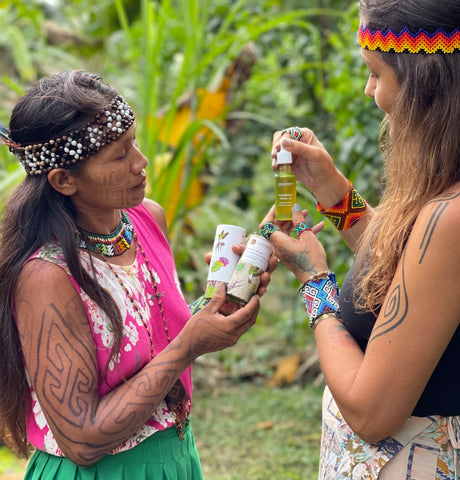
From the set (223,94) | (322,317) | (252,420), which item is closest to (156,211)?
(322,317)

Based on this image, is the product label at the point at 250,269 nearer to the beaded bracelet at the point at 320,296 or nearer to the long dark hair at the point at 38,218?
the beaded bracelet at the point at 320,296

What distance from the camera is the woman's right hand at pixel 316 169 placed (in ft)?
6.26

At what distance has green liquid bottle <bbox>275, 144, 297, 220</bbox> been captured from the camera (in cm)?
182

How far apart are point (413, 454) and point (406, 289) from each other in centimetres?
43

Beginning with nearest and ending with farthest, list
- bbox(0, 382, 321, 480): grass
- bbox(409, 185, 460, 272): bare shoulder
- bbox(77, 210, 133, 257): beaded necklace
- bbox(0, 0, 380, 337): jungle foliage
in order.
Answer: bbox(409, 185, 460, 272): bare shoulder → bbox(77, 210, 133, 257): beaded necklace → bbox(0, 382, 321, 480): grass → bbox(0, 0, 380, 337): jungle foliage

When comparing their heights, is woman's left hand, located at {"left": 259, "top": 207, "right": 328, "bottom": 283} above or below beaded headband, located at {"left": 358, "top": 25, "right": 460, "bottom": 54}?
below

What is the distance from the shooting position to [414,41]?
1400 mm

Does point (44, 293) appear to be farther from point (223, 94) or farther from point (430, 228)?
point (223, 94)

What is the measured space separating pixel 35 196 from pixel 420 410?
1.12 m

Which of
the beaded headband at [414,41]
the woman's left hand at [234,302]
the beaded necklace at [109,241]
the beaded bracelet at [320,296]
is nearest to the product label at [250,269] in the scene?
the woman's left hand at [234,302]

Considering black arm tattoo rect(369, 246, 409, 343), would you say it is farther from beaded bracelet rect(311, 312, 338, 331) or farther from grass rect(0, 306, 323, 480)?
grass rect(0, 306, 323, 480)

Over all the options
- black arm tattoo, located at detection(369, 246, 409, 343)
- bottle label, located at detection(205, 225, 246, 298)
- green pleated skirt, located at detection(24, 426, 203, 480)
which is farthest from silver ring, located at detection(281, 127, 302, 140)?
green pleated skirt, located at detection(24, 426, 203, 480)

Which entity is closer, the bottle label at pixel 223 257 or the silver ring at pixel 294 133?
the bottle label at pixel 223 257

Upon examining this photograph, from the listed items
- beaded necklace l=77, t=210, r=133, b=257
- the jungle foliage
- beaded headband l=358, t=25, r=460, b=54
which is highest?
beaded headband l=358, t=25, r=460, b=54
